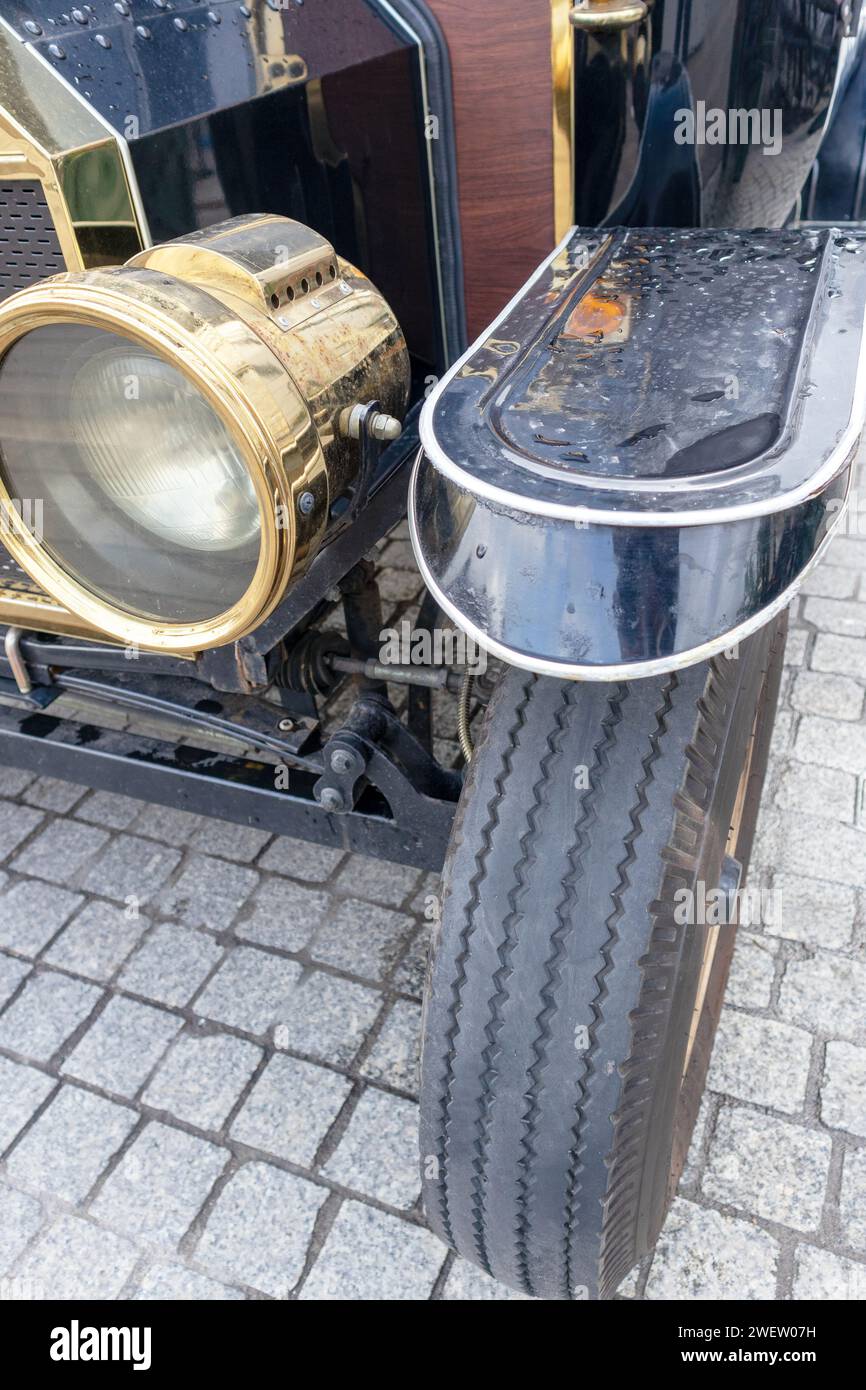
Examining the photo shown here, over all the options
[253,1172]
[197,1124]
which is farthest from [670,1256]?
[197,1124]

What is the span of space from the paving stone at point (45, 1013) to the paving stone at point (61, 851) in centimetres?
29

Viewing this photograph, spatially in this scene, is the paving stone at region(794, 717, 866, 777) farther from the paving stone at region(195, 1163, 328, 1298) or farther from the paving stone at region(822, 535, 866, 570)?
the paving stone at region(195, 1163, 328, 1298)

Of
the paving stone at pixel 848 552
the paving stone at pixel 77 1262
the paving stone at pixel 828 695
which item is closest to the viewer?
the paving stone at pixel 77 1262

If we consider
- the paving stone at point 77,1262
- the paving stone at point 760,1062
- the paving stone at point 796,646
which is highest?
the paving stone at point 77,1262

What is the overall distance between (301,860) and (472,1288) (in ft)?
3.23

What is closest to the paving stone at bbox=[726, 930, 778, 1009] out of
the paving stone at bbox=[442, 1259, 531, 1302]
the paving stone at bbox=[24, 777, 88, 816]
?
the paving stone at bbox=[442, 1259, 531, 1302]

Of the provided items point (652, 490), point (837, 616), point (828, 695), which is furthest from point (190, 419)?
point (837, 616)

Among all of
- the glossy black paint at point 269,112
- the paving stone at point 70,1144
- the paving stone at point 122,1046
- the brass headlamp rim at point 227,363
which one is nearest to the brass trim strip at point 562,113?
the glossy black paint at point 269,112

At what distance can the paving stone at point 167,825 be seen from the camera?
2.43 meters

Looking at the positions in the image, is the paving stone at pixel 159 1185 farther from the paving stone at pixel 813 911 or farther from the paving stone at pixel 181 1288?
the paving stone at pixel 813 911

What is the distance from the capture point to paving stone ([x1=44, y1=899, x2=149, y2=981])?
7.02ft

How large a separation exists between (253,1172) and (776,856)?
127 centimetres

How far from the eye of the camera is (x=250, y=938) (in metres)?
2.17

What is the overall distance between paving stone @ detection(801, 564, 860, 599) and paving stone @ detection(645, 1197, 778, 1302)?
189cm
